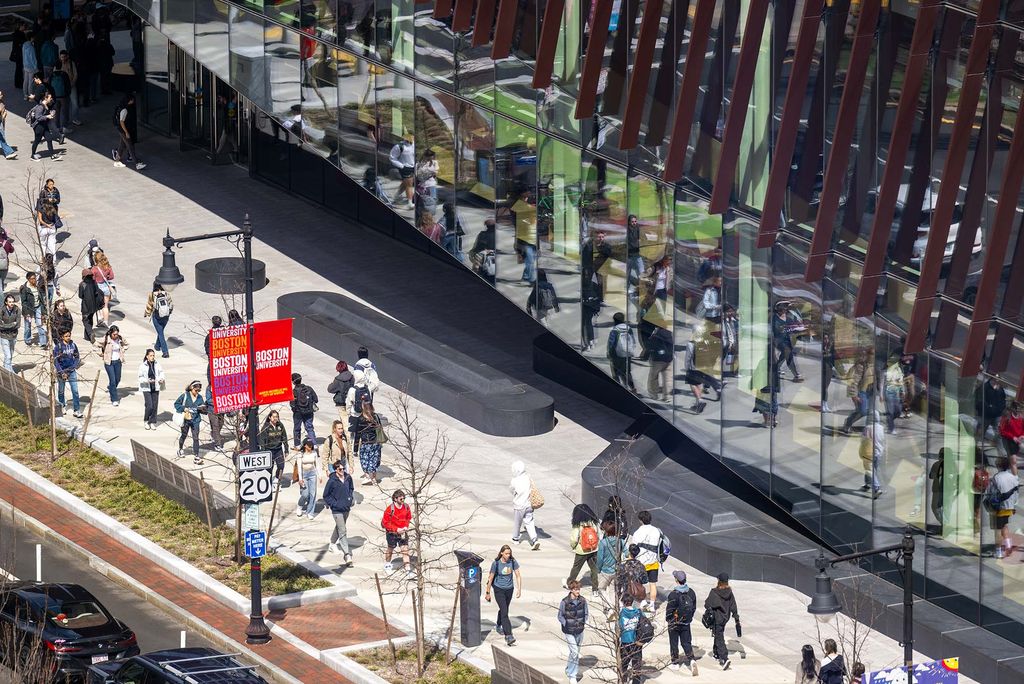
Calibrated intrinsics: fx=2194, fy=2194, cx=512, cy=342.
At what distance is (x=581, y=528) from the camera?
31453 millimetres

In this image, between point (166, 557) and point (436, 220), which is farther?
point (436, 220)

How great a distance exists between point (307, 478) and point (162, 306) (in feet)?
24.1

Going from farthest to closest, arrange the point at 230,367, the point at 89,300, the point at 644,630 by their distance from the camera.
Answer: the point at 89,300 < the point at 230,367 < the point at 644,630

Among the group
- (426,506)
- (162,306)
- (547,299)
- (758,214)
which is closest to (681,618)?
(426,506)

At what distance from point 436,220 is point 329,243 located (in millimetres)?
6800

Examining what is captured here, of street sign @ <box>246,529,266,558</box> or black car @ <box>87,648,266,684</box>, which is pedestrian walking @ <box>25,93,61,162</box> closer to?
street sign @ <box>246,529,266,558</box>

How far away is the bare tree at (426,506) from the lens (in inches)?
1153

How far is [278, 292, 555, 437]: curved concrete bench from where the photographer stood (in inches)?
1503

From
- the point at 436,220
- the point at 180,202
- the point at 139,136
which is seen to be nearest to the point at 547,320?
the point at 436,220

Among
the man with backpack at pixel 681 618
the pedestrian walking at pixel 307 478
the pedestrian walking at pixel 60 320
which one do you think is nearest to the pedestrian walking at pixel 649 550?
the man with backpack at pixel 681 618

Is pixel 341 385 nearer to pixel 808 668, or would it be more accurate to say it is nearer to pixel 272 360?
pixel 272 360

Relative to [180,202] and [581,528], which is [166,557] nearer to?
[581,528]

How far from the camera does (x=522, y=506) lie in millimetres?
33094

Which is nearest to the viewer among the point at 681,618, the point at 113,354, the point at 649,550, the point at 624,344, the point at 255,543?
the point at 681,618
